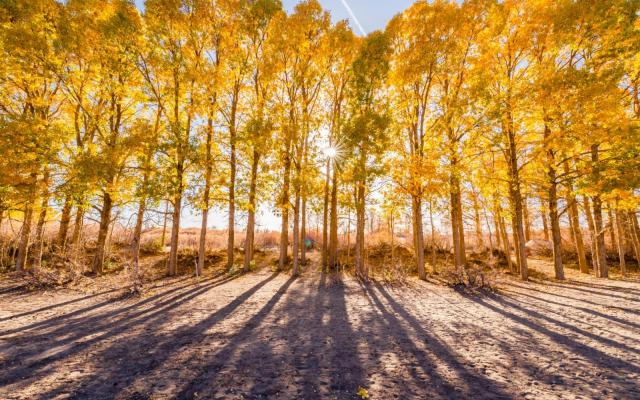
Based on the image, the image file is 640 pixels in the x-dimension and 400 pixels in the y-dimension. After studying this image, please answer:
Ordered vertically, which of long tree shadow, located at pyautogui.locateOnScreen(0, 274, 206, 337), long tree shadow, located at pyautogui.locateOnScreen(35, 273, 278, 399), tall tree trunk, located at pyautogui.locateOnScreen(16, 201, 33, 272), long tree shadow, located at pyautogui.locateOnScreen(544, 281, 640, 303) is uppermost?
tall tree trunk, located at pyautogui.locateOnScreen(16, 201, 33, 272)

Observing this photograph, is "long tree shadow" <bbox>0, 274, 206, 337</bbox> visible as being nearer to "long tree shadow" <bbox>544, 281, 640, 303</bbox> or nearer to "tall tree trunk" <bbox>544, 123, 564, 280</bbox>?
"long tree shadow" <bbox>544, 281, 640, 303</bbox>

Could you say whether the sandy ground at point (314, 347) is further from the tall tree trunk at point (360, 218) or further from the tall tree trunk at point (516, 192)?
the tall tree trunk at point (360, 218)

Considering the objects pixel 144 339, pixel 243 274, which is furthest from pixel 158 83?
pixel 144 339

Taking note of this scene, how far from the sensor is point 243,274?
12.9 m

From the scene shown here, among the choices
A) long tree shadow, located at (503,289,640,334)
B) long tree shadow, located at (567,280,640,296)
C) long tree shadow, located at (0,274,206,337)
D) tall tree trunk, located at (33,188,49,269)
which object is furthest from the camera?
tall tree trunk, located at (33,188,49,269)

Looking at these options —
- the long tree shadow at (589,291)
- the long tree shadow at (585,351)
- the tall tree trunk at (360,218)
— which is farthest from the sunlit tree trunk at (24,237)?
the long tree shadow at (589,291)

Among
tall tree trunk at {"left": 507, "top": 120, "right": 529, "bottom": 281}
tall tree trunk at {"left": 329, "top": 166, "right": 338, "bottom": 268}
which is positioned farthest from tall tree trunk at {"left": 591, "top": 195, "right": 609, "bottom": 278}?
tall tree trunk at {"left": 329, "top": 166, "right": 338, "bottom": 268}

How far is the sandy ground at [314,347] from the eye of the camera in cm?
297

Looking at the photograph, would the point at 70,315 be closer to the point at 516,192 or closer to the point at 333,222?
the point at 333,222

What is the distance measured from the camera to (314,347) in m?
4.25

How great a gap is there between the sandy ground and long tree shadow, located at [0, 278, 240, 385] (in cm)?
3

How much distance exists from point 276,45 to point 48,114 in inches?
415

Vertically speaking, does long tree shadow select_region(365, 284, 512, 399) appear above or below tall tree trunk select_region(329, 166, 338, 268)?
below

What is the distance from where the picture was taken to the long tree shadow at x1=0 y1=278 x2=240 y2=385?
336cm
